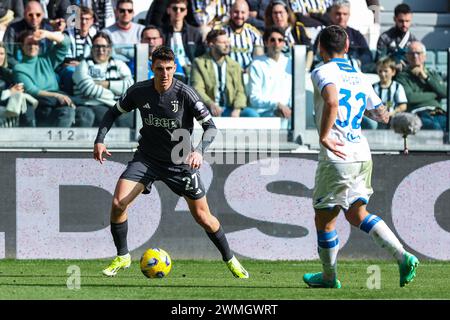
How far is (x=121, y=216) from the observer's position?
36.4 ft

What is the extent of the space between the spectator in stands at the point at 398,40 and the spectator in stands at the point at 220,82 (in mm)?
1919

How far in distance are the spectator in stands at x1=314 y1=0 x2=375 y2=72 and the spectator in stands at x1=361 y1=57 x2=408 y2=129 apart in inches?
6.4

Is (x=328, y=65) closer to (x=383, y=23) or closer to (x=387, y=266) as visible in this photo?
(x=387, y=266)

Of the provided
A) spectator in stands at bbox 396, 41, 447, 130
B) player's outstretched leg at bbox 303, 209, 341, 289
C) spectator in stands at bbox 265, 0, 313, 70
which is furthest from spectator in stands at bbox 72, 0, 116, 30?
player's outstretched leg at bbox 303, 209, 341, 289

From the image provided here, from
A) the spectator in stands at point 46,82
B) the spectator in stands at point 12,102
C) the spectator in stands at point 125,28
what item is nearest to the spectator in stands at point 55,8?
the spectator in stands at point 125,28

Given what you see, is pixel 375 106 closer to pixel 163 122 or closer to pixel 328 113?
pixel 328 113

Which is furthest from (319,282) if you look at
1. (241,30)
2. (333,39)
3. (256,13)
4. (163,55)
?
(256,13)

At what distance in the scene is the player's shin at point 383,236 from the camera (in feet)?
30.0

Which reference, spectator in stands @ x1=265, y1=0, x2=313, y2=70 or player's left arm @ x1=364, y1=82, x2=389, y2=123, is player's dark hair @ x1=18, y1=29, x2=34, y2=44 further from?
player's left arm @ x1=364, y1=82, x2=389, y2=123

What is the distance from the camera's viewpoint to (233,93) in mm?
14297

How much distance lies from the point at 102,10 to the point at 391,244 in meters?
8.01
